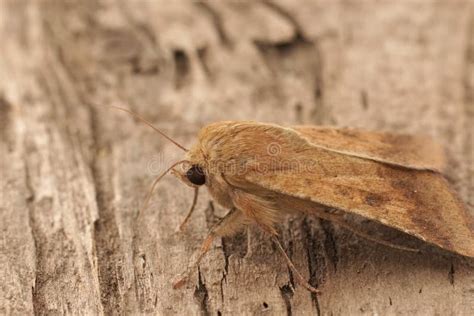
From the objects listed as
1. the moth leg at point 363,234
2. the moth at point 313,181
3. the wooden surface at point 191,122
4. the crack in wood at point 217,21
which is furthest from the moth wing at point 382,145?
the crack in wood at point 217,21

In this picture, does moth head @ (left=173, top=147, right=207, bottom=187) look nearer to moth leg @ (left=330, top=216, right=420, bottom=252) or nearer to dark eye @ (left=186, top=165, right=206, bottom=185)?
dark eye @ (left=186, top=165, right=206, bottom=185)

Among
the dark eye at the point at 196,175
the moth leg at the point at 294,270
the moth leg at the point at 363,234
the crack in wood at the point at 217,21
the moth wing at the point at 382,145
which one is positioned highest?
the crack in wood at the point at 217,21

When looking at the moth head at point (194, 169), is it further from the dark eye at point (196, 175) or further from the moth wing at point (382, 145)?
the moth wing at point (382, 145)

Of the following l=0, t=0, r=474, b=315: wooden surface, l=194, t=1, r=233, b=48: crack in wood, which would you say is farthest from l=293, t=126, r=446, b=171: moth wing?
l=194, t=1, r=233, b=48: crack in wood

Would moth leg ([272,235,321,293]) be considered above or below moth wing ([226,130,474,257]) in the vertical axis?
below

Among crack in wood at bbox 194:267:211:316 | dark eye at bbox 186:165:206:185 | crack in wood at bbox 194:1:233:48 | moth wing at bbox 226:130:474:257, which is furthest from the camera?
crack in wood at bbox 194:1:233:48

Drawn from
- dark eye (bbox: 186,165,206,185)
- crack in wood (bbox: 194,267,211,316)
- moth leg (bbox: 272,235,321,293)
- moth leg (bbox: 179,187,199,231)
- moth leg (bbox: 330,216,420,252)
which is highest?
dark eye (bbox: 186,165,206,185)

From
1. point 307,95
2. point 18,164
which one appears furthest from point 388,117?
point 18,164

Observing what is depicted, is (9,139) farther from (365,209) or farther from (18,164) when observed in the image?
(365,209)
